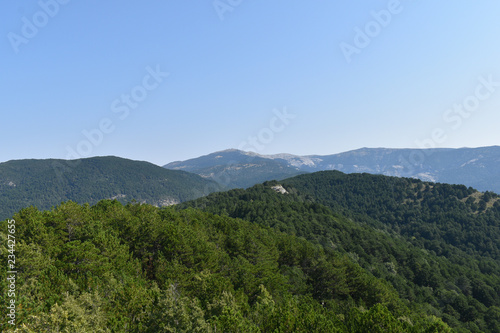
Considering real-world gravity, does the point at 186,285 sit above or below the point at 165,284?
below

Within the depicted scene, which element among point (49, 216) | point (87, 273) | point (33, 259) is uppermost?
point (49, 216)

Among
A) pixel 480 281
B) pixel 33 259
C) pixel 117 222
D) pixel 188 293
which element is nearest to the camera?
pixel 33 259

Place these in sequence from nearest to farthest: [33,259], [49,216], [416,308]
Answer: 1. [33,259]
2. [49,216]
3. [416,308]

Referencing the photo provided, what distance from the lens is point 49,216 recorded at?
45000 millimetres

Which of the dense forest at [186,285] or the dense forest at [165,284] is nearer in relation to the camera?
the dense forest at [165,284]

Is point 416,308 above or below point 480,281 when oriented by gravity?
above

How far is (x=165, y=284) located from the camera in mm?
33906

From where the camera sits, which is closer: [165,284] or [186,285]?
[165,284]

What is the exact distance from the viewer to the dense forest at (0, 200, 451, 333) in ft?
75.0

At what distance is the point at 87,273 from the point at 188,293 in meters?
12.3

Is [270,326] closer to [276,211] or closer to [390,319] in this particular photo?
[390,319]

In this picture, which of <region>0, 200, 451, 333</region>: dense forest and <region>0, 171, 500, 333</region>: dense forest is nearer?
<region>0, 200, 451, 333</region>: dense forest

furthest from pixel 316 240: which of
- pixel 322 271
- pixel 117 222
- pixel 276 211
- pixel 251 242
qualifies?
pixel 117 222

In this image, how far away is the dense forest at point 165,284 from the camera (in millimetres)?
22859
